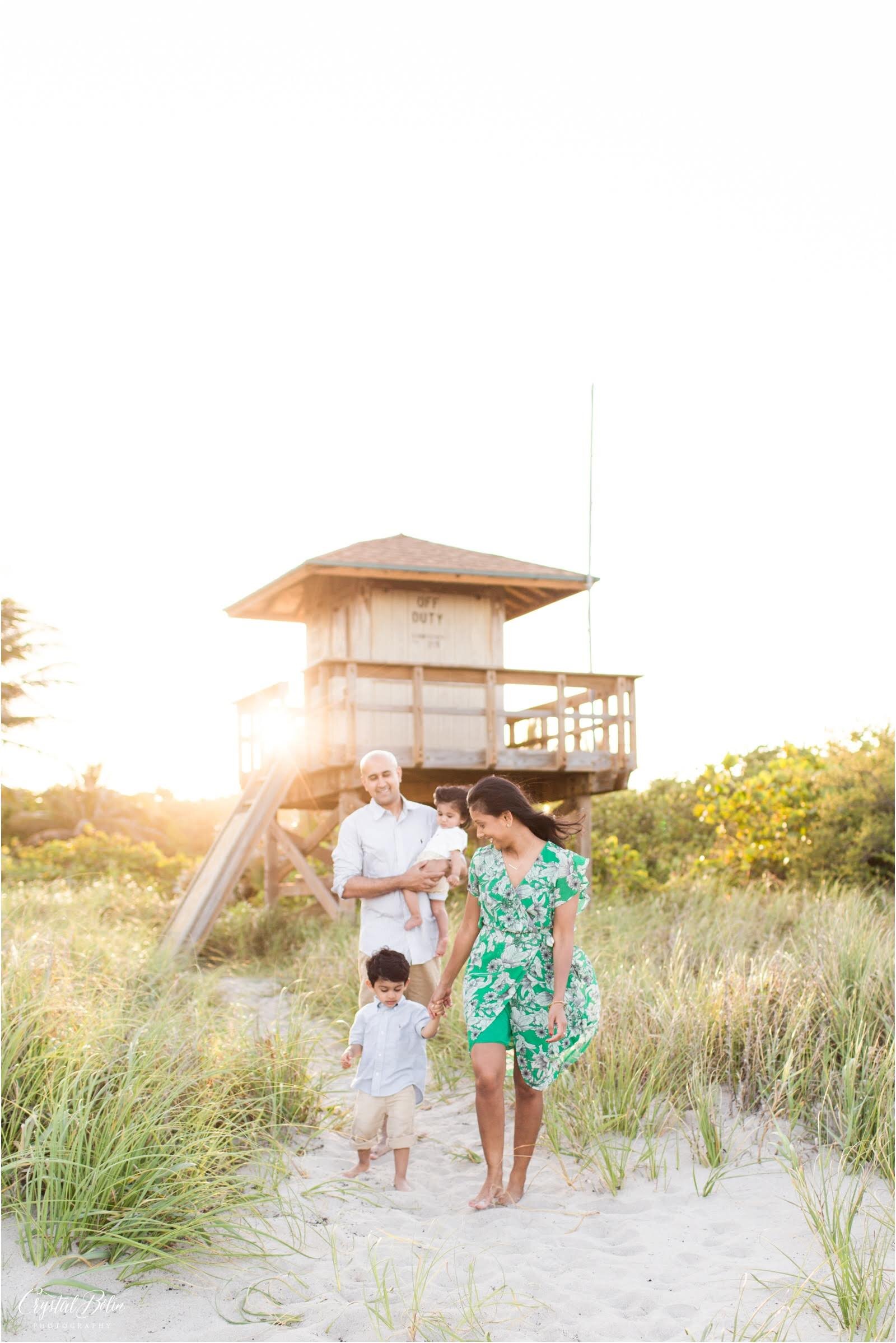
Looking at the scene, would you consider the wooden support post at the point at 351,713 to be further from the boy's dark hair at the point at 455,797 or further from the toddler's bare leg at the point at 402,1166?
the toddler's bare leg at the point at 402,1166

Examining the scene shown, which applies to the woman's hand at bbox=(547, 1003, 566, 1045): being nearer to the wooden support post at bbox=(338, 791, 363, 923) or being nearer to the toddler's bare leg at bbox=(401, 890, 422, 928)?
the toddler's bare leg at bbox=(401, 890, 422, 928)

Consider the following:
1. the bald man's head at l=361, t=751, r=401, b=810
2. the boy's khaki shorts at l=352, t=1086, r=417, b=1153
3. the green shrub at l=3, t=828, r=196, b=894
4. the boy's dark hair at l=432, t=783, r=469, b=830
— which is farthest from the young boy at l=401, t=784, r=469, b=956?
the green shrub at l=3, t=828, r=196, b=894

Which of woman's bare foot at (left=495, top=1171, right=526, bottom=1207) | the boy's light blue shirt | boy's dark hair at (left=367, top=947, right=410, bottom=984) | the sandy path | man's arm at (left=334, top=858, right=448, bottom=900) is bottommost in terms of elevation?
the sandy path

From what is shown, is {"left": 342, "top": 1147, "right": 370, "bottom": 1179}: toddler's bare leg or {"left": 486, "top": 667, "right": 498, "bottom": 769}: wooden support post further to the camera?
{"left": 486, "top": 667, "right": 498, "bottom": 769}: wooden support post

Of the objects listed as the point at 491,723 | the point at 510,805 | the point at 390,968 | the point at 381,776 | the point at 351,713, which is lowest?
the point at 390,968

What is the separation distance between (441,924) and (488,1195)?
1.39 metres

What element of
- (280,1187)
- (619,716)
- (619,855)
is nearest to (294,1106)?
(280,1187)

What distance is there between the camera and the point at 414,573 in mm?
16188

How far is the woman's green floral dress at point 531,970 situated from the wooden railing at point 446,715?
9795mm

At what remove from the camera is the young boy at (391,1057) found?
18.2 ft

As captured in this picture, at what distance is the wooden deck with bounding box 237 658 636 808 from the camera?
50.4ft

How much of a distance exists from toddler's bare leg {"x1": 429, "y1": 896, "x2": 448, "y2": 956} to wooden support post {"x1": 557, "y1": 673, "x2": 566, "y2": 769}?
984 centimetres

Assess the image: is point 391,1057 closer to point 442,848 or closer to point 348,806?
point 442,848

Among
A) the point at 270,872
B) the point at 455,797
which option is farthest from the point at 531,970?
the point at 270,872
